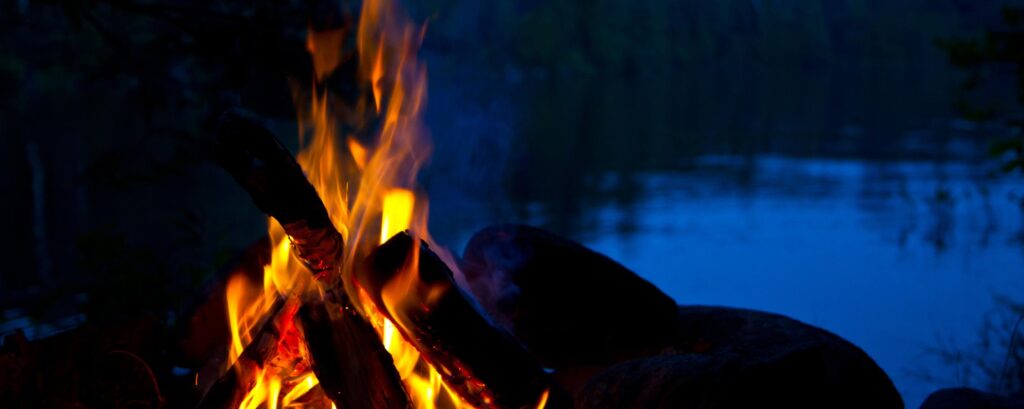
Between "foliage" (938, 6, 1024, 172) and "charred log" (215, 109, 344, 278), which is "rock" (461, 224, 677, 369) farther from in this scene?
"foliage" (938, 6, 1024, 172)

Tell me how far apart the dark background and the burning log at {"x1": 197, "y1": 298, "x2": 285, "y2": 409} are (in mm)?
1233

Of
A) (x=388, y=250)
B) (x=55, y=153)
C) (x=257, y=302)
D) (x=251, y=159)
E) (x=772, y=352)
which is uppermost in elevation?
(x=251, y=159)

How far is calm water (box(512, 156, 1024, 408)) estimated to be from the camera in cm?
698

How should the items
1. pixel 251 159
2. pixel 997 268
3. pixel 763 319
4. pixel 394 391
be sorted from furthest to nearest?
1. pixel 997 268
2. pixel 763 319
3. pixel 394 391
4. pixel 251 159

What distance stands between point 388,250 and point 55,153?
19.1 metres

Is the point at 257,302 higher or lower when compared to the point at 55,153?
higher

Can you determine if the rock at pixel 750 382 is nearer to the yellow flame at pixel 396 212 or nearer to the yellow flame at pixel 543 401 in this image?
the yellow flame at pixel 543 401

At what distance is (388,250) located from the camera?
2.64m

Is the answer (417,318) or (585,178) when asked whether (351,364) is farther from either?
(585,178)

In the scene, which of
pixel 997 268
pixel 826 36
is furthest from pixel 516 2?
pixel 997 268

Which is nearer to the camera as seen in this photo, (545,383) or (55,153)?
→ (545,383)

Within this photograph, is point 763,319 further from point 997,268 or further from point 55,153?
point 55,153

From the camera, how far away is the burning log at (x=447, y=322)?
265 cm

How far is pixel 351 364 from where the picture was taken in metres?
2.71
